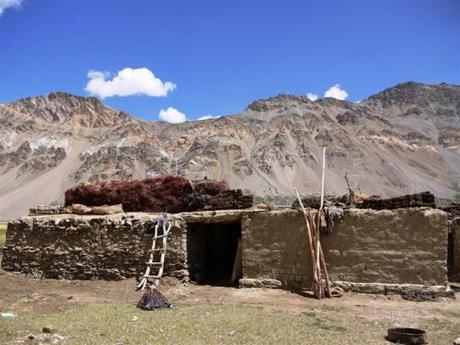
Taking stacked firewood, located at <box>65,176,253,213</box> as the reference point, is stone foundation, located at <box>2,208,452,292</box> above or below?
below

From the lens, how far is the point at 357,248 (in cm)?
1329

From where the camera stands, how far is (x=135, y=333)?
930 cm

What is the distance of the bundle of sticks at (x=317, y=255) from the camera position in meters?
13.0

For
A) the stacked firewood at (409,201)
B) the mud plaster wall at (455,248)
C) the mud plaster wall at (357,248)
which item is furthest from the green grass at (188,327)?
the mud plaster wall at (455,248)

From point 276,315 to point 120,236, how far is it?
18.7 feet

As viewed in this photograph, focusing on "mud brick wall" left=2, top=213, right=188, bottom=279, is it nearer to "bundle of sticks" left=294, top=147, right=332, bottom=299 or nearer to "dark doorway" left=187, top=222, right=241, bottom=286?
"dark doorway" left=187, top=222, right=241, bottom=286

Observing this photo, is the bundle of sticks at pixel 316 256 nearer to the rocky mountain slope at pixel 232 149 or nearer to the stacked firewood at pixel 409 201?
the stacked firewood at pixel 409 201

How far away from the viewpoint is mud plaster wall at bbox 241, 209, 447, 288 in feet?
42.0

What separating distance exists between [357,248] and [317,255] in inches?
40.2

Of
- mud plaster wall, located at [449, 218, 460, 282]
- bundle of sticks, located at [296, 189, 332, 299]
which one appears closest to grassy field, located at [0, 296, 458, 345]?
bundle of sticks, located at [296, 189, 332, 299]

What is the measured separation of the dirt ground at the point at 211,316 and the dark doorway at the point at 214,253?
2.85 feet

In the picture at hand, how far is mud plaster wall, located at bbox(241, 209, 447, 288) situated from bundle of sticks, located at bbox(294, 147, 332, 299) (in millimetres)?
311

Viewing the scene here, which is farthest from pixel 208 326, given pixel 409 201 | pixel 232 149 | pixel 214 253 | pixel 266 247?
pixel 232 149

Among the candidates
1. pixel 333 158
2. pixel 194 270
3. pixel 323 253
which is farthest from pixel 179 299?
pixel 333 158
